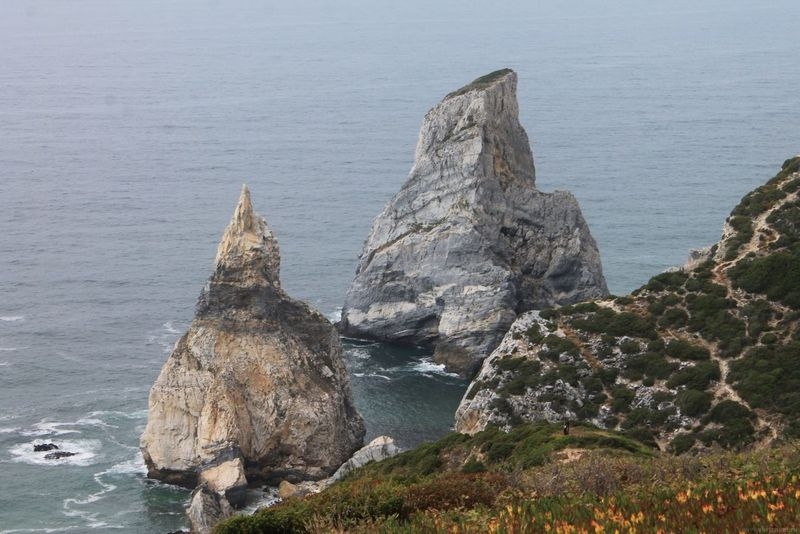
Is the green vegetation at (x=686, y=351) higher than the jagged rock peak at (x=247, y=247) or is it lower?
lower

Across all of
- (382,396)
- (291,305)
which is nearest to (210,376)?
(291,305)

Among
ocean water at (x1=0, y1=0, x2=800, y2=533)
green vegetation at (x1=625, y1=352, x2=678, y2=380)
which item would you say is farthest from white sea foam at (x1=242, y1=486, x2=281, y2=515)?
green vegetation at (x1=625, y1=352, x2=678, y2=380)

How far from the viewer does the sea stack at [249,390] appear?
2810 inches

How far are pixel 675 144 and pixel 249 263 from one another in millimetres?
104922

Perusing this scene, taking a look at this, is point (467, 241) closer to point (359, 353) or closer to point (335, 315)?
point (359, 353)

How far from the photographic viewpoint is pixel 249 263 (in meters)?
76.4

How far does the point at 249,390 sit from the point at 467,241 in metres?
29.6

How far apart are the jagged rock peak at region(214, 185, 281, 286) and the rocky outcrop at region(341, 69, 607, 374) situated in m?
22.3

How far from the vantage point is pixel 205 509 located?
65.2 metres

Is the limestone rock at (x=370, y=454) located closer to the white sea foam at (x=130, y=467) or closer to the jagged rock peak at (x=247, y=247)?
the white sea foam at (x=130, y=467)

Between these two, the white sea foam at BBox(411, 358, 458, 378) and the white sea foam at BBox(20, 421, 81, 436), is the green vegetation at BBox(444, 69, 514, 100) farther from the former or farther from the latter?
the white sea foam at BBox(20, 421, 81, 436)

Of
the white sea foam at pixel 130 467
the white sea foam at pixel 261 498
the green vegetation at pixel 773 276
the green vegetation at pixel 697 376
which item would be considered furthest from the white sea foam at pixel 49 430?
the green vegetation at pixel 773 276

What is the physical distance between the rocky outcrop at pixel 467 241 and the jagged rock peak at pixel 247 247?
22298mm

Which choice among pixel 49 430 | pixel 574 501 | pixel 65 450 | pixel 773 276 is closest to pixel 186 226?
pixel 49 430
